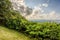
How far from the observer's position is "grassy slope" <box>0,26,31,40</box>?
1440 centimetres

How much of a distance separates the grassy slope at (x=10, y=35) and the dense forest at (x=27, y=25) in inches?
20.8

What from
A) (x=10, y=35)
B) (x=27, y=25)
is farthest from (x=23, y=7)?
(x=10, y=35)

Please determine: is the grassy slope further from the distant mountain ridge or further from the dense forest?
the distant mountain ridge

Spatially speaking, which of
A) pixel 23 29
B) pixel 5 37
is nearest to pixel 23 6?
pixel 23 29

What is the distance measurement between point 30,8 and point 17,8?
1.61m

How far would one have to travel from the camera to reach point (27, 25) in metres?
15.8

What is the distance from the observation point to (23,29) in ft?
52.5

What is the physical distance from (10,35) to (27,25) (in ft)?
6.07

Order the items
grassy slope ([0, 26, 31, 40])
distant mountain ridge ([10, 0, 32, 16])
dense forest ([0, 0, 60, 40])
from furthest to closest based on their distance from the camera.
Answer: distant mountain ridge ([10, 0, 32, 16]) → dense forest ([0, 0, 60, 40]) → grassy slope ([0, 26, 31, 40])

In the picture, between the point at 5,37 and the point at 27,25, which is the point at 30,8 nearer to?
the point at 27,25

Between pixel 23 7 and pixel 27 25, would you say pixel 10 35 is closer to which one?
pixel 27 25

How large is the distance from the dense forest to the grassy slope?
527 mm

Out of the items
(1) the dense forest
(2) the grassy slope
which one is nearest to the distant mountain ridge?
(1) the dense forest

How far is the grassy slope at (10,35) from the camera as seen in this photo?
14395mm
